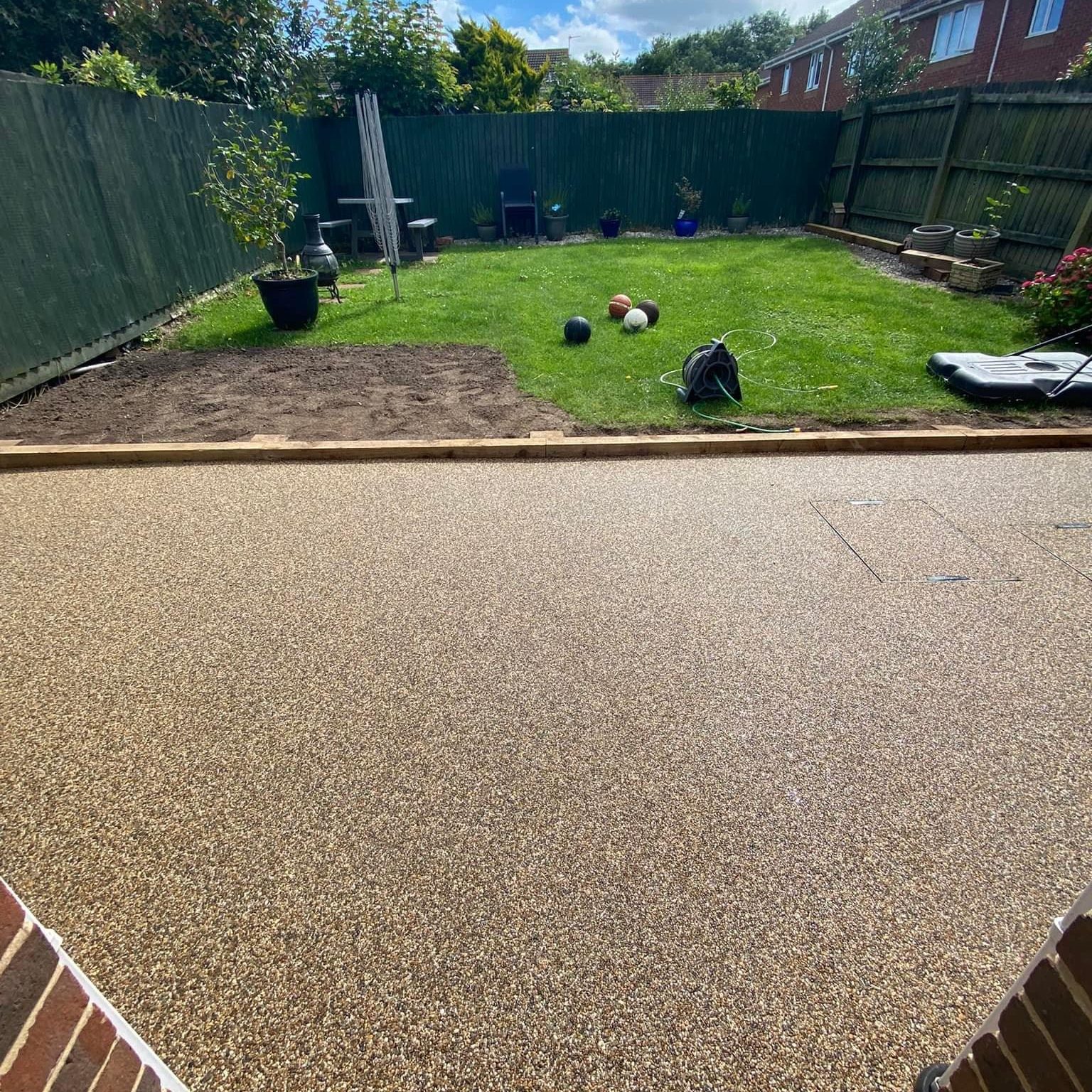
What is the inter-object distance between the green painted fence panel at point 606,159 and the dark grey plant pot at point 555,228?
0.73 m

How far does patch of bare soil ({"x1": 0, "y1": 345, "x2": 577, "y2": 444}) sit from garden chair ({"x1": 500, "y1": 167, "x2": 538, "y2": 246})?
819cm

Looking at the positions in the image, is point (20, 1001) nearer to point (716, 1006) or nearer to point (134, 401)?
point (716, 1006)

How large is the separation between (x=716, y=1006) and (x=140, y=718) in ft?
6.96

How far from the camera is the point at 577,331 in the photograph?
645 cm

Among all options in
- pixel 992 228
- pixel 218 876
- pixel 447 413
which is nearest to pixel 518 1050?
pixel 218 876

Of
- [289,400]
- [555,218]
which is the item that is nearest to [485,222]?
[555,218]

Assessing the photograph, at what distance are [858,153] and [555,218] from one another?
5968 mm

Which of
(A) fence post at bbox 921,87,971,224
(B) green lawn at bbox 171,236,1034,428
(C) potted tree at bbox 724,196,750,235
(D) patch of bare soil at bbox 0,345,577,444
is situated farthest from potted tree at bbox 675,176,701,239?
(D) patch of bare soil at bbox 0,345,577,444

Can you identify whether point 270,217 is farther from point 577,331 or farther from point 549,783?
point 549,783

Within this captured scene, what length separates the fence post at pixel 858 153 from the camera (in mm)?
11484

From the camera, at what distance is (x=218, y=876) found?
1.74 meters

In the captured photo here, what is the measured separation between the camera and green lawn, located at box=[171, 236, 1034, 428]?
5152 mm

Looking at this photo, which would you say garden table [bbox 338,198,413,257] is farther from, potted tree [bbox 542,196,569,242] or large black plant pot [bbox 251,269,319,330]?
large black plant pot [bbox 251,269,319,330]

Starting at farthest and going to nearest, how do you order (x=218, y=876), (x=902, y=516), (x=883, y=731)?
1. (x=902, y=516)
2. (x=883, y=731)
3. (x=218, y=876)
